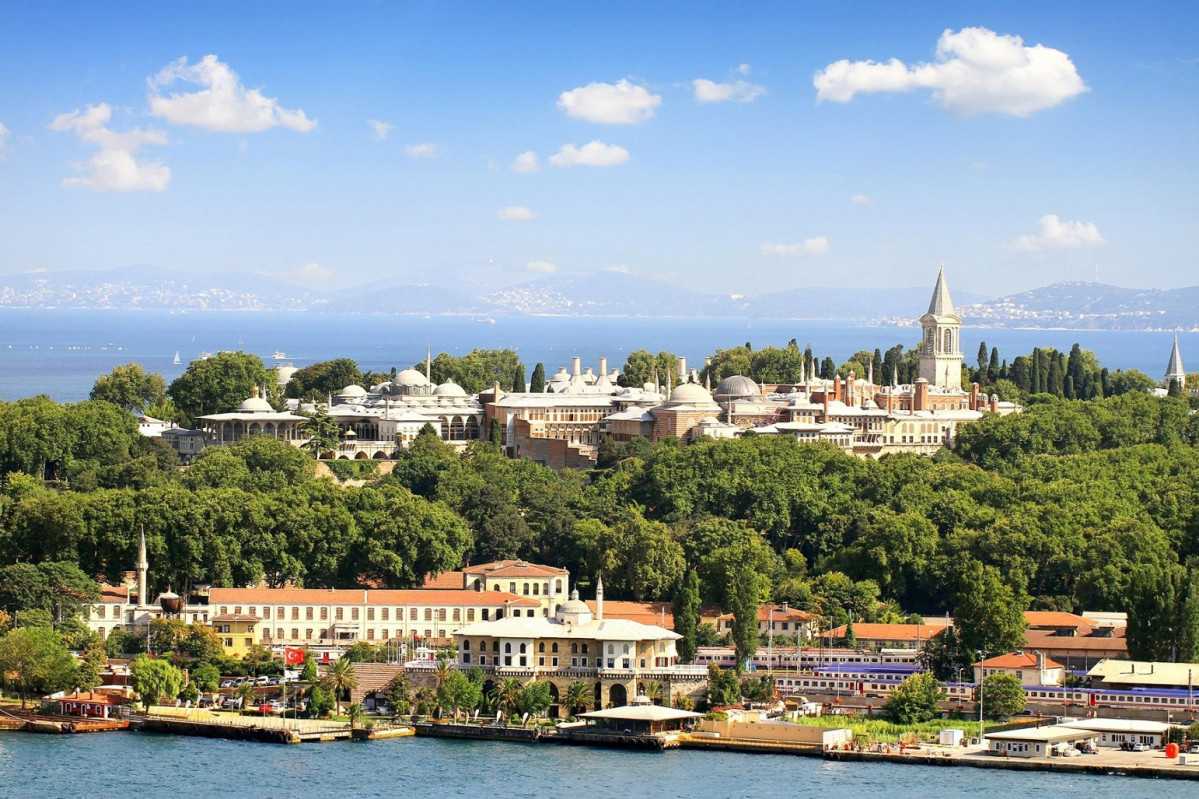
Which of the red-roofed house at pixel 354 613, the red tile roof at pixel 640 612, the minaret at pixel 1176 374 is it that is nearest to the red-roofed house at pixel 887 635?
the red tile roof at pixel 640 612

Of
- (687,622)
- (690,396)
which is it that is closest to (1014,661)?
(687,622)

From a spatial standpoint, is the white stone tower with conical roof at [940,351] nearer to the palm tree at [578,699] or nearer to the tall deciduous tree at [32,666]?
the palm tree at [578,699]

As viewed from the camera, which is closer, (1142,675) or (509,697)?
(509,697)

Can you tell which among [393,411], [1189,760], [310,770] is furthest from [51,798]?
[393,411]

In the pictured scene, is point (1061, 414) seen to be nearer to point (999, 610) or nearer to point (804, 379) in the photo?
point (804, 379)

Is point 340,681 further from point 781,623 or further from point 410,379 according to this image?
point 410,379

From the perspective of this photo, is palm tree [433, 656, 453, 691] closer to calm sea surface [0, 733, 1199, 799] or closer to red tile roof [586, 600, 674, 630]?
calm sea surface [0, 733, 1199, 799]
